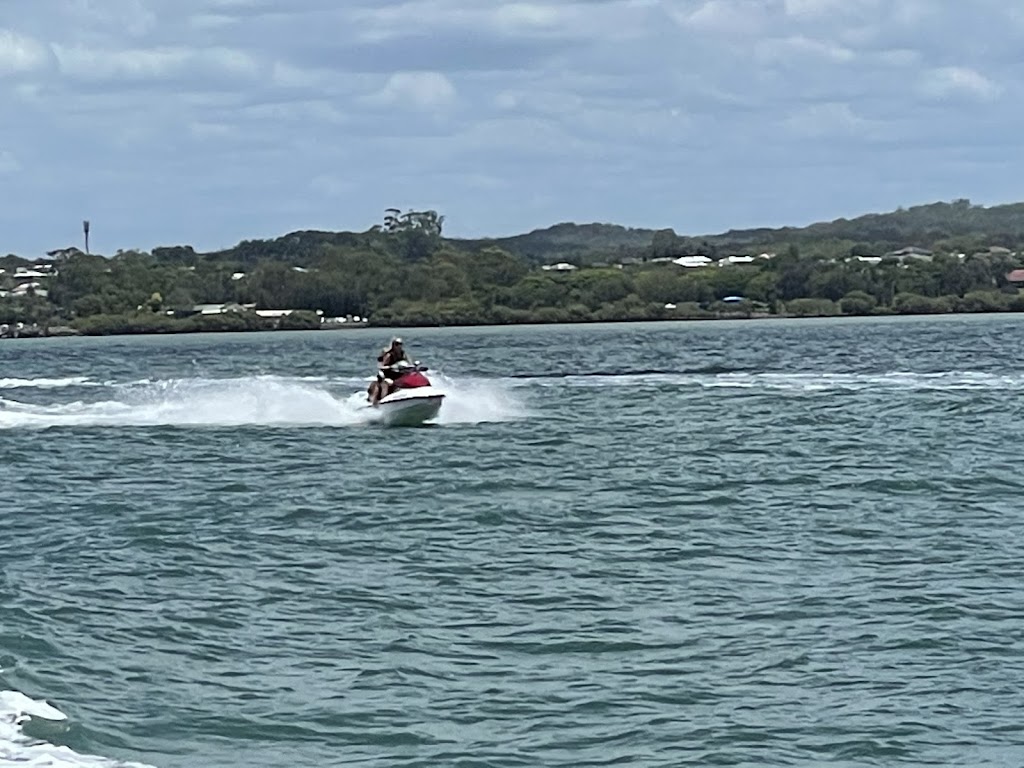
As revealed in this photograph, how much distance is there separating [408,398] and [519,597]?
23.1 m

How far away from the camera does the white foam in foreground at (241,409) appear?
48.3 meters

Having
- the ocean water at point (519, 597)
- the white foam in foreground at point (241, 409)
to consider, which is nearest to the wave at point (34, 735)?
the ocean water at point (519, 597)

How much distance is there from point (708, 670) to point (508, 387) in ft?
153

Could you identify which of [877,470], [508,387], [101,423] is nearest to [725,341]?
[508,387]

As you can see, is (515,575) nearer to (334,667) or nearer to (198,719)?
(334,667)

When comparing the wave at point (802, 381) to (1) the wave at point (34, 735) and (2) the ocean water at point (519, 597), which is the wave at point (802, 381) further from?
(1) the wave at point (34, 735)

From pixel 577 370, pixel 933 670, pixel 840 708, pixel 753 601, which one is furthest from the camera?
pixel 577 370

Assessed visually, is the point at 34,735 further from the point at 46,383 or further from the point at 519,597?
the point at 46,383

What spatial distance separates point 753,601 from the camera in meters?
19.7

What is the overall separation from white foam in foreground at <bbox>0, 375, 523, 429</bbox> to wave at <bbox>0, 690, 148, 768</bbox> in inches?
1128

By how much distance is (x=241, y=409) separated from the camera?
51.8 meters

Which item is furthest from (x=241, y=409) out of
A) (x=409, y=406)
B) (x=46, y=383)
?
(x=46, y=383)

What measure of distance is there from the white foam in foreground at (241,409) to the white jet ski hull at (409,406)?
995 millimetres

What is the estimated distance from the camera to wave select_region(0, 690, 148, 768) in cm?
1458
